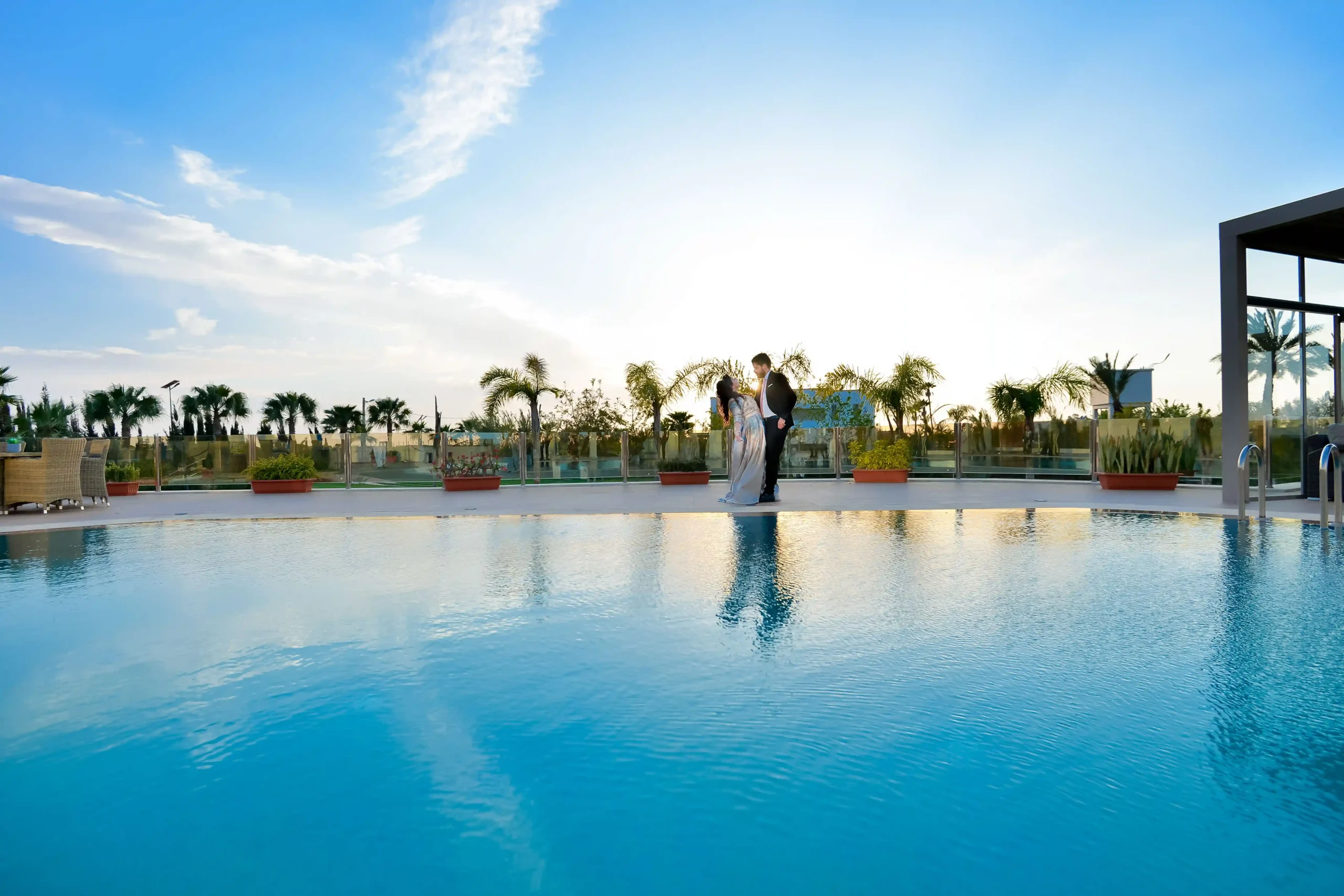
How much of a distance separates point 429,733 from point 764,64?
15.9 meters

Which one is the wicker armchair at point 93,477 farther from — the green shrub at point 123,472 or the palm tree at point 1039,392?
the palm tree at point 1039,392

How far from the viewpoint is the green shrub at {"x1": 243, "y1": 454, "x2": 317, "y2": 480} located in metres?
18.2

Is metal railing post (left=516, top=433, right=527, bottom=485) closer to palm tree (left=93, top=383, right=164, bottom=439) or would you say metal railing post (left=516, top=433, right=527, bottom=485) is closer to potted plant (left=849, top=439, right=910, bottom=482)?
potted plant (left=849, top=439, right=910, bottom=482)

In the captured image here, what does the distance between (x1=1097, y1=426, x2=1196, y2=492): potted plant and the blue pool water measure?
993cm

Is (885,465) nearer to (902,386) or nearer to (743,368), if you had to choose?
(743,368)

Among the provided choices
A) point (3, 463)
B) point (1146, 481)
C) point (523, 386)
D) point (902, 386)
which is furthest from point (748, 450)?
point (902, 386)

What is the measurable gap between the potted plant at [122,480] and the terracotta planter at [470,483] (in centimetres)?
778

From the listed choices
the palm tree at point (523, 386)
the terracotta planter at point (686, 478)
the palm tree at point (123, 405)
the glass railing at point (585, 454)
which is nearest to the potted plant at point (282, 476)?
the glass railing at point (585, 454)

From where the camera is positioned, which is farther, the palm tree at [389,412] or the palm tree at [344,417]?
the palm tree at [389,412]

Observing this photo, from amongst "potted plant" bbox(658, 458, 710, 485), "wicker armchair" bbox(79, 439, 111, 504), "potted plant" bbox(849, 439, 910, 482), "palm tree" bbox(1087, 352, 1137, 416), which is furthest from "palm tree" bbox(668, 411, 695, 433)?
"wicker armchair" bbox(79, 439, 111, 504)

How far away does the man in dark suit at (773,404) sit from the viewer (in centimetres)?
1209

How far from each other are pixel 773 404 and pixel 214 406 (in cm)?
5910

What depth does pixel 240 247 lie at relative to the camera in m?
19.8

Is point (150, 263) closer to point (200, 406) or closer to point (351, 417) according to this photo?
point (351, 417)
